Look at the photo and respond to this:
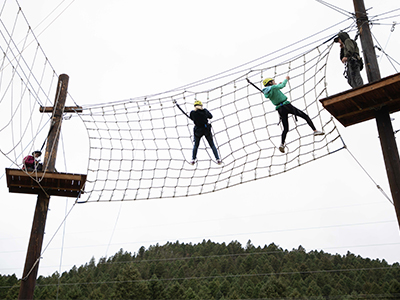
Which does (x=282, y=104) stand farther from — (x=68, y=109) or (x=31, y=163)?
(x=31, y=163)

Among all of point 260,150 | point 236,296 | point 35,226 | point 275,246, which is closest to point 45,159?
point 35,226

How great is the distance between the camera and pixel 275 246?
5372cm

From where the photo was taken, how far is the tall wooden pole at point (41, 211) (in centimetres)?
572

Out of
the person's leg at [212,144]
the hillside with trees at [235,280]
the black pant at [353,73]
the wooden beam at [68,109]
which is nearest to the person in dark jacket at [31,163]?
the wooden beam at [68,109]

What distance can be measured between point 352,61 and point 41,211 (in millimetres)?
5136

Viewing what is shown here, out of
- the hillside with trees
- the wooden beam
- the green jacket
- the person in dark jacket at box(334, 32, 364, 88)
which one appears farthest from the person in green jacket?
the hillside with trees

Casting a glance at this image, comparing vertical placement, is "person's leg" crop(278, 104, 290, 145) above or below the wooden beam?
below

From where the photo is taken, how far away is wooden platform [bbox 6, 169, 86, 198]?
6.07 meters

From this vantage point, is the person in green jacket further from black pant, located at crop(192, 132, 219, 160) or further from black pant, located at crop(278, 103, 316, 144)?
black pant, located at crop(192, 132, 219, 160)

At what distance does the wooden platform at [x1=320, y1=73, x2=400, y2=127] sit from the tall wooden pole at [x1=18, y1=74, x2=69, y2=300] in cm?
458

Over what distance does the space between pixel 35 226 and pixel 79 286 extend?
30558mm

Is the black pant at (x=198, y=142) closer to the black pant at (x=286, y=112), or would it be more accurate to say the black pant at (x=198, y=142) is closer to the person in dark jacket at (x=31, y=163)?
the black pant at (x=286, y=112)

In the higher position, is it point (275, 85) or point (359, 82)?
point (275, 85)

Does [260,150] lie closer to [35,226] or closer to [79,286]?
[35,226]
